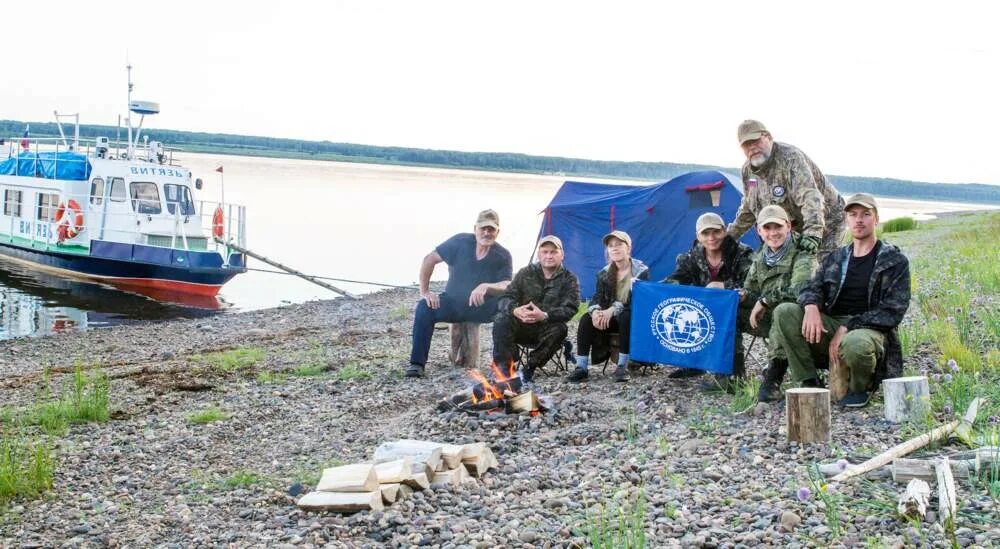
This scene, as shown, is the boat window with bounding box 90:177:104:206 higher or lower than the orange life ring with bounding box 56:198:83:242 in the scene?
higher

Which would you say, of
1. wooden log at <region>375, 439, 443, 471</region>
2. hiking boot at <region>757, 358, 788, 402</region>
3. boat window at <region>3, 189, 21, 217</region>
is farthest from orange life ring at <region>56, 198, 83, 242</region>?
hiking boot at <region>757, 358, 788, 402</region>

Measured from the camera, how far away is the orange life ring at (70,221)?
20.1 metres

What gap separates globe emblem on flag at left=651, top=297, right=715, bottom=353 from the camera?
19.6 ft

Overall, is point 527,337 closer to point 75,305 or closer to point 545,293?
point 545,293

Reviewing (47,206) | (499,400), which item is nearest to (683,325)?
(499,400)

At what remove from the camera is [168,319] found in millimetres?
16594

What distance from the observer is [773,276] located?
573cm

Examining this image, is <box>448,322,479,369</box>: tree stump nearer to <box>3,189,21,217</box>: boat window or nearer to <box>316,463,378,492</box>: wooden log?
<box>316,463,378,492</box>: wooden log

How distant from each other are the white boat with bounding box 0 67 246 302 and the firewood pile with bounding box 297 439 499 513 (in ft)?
A: 50.5

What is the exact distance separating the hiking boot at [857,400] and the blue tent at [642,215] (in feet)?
22.4

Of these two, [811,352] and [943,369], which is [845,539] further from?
[943,369]

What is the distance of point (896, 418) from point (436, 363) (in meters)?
4.44

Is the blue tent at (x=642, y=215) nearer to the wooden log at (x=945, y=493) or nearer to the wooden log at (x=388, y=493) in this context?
the wooden log at (x=388, y=493)

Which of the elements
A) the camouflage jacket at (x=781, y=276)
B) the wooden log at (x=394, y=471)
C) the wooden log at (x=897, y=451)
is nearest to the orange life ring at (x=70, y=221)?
the camouflage jacket at (x=781, y=276)
